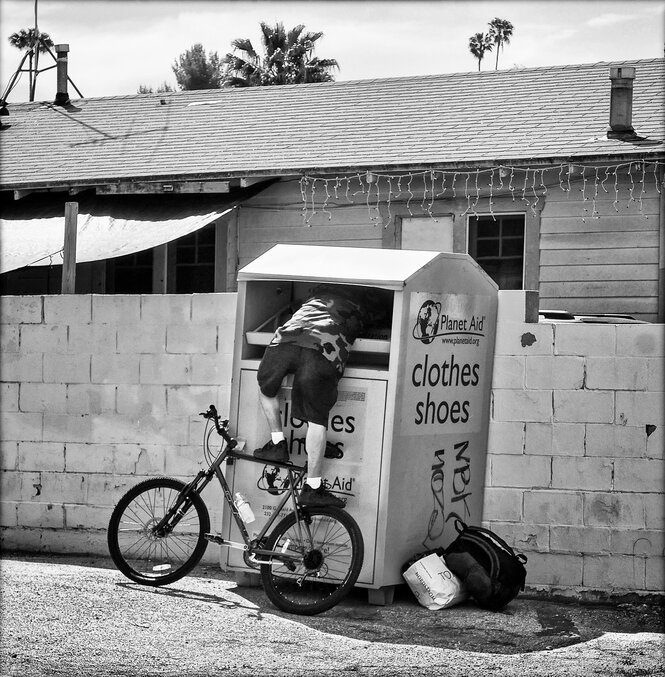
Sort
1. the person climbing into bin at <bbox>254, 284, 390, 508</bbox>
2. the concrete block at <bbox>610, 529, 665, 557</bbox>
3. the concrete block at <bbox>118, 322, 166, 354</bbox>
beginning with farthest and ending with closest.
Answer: the concrete block at <bbox>118, 322, 166, 354</bbox>
the concrete block at <bbox>610, 529, 665, 557</bbox>
the person climbing into bin at <bbox>254, 284, 390, 508</bbox>

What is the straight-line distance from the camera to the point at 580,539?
7.22 m

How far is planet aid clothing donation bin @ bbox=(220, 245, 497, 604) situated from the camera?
21.9 feet

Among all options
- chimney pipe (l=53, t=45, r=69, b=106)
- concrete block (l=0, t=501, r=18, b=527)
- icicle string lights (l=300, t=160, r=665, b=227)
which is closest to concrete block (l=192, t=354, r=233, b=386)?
concrete block (l=0, t=501, r=18, b=527)

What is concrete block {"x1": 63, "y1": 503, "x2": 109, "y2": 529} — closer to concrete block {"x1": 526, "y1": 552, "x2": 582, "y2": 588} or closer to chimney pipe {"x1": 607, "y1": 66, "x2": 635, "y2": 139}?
concrete block {"x1": 526, "y1": 552, "x2": 582, "y2": 588}

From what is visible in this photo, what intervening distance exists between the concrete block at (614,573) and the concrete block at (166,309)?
10.6 ft

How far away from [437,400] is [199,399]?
191 centimetres

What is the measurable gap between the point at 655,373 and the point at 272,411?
7.95ft

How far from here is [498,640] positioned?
19.8 feet

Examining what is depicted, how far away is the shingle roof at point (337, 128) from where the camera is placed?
1166cm

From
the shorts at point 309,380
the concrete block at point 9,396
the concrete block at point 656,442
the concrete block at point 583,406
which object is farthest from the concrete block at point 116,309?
the concrete block at point 656,442

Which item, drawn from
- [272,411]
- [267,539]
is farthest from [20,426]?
[267,539]

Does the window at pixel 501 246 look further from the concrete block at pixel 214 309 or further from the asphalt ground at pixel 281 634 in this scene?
the asphalt ground at pixel 281 634

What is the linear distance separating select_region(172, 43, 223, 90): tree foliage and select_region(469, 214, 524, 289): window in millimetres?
27058

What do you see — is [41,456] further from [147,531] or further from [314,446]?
[314,446]
